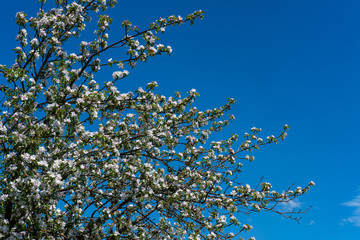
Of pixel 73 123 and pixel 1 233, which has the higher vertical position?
pixel 73 123

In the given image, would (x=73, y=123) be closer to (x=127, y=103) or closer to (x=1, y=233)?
(x=127, y=103)

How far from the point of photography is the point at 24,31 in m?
8.63

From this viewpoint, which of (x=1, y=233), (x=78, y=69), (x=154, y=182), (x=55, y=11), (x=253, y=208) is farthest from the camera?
(x=253, y=208)

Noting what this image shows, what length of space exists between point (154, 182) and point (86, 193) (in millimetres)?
2072

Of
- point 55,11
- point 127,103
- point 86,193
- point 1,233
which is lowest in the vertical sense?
point 1,233

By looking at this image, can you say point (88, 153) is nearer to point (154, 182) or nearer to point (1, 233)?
point (154, 182)

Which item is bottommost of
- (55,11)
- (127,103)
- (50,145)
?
(50,145)

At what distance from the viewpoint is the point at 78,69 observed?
8484 mm

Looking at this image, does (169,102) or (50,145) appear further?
(169,102)

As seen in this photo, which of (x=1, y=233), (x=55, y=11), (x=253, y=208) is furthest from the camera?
(x=253, y=208)

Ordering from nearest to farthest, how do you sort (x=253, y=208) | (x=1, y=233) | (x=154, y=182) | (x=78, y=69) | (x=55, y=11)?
(x=1, y=233) < (x=154, y=182) < (x=78, y=69) < (x=55, y=11) < (x=253, y=208)

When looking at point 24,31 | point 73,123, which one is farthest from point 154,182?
point 24,31

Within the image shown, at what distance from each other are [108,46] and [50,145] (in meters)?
3.16

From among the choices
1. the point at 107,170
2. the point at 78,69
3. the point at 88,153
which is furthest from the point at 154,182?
the point at 78,69
